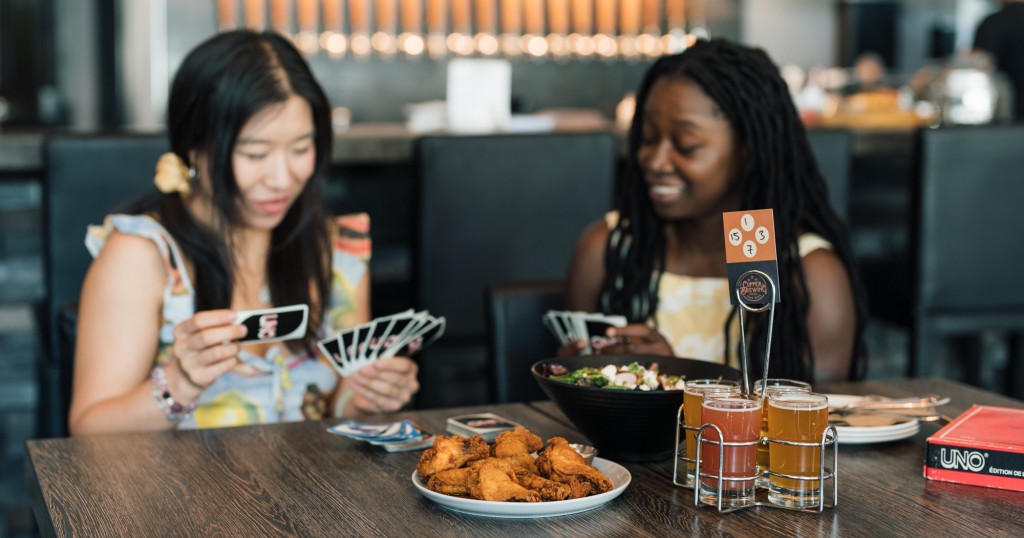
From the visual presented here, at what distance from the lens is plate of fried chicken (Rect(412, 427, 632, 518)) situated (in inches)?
47.8

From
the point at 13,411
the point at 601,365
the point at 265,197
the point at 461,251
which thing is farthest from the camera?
the point at 13,411

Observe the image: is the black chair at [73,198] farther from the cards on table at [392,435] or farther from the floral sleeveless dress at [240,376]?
the cards on table at [392,435]

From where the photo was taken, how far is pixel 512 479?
1252 millimetres

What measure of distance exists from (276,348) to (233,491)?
0.79 meters

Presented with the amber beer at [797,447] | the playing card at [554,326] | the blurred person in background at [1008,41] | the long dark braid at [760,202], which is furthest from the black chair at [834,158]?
the blurred person in background at [1008,41]

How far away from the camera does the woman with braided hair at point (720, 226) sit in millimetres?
2092

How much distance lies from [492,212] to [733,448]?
5.90 feet

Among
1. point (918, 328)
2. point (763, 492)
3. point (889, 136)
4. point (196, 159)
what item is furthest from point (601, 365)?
point (889, 136)

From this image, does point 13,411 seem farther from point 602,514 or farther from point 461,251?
point 602,514

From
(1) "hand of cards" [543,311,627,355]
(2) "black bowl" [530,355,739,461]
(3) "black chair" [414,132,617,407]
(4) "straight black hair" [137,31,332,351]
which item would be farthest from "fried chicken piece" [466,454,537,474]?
(3) "black chair" [414,132,617,407]

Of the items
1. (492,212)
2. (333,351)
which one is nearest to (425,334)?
(333,351)

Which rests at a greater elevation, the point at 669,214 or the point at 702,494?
the point at 669,214

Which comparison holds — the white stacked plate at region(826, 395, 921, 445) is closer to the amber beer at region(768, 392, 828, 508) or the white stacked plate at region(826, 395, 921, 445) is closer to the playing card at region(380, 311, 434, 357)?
the amber beer at region(768, 392, 828, 508)

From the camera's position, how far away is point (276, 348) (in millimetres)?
2115
